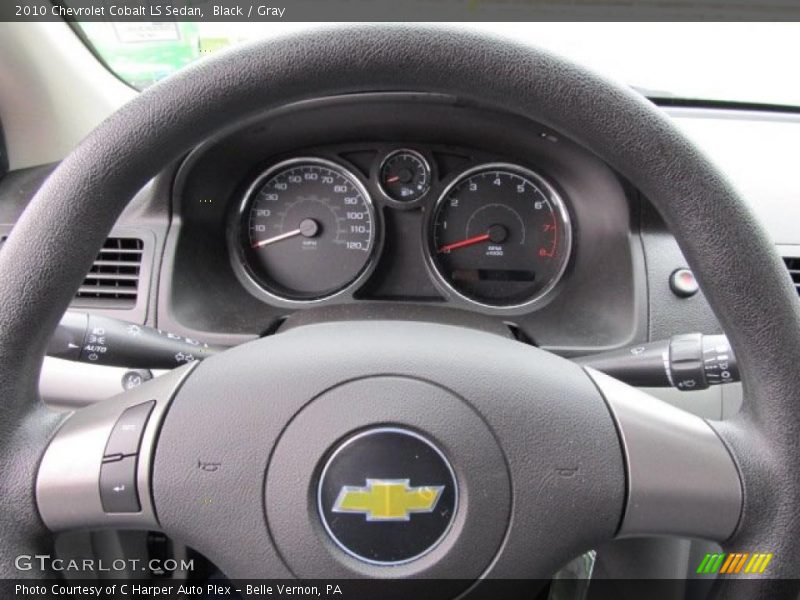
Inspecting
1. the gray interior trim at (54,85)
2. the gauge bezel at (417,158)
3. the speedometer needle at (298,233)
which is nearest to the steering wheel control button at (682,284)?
the gauge bezel at (417,158)

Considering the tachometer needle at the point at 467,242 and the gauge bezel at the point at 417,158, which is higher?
the gauge bezel at the point at 417,158

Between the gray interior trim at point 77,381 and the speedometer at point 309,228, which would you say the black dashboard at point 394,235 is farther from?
the gray interior trim at point 77,381

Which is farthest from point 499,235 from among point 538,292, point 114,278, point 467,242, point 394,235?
point 114,278

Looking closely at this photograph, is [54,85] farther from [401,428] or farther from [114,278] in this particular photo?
[401,428]

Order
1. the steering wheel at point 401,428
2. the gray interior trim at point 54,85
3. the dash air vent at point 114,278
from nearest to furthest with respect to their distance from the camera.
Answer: the steering wheel at point 401,428 < the dash air vent at point 114,278 < the gray interior trim at point 54,85

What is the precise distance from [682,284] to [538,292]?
0.46 metres

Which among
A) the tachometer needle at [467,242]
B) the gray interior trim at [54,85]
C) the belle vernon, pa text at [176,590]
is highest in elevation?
the gray interior trim at [54,85]

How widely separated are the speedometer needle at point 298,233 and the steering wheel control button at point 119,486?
1.35 meters

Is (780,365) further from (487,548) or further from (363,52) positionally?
(363,52)

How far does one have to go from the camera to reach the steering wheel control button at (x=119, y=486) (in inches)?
34.4

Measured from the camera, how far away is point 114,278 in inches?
71.2

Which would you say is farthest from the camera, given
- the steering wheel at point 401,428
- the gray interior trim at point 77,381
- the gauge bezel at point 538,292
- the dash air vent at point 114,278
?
the gauge bezel at point 538,292
